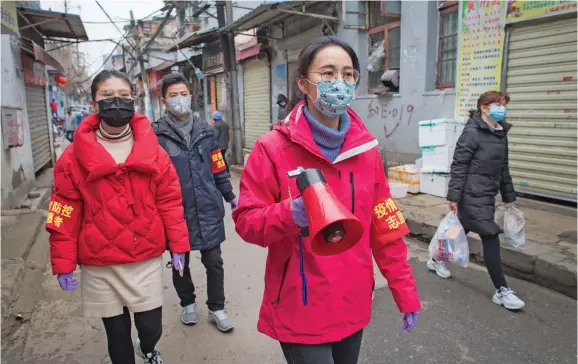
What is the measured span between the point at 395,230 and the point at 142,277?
1.43 m

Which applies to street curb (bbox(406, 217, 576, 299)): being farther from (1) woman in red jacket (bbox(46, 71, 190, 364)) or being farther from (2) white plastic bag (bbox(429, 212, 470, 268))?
(1) woman in red jacket (bbox(46, 71, 190, 364))

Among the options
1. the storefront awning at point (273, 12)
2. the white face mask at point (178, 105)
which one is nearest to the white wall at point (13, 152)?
the white face mask at point (178, 105)

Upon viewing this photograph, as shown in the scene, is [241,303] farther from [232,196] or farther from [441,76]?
[441,76]

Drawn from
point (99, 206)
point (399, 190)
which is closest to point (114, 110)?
point (99, 206)

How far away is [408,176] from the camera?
7.28 meters

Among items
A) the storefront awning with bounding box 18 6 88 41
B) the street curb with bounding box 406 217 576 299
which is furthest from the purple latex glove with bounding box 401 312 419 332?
the storefront awning with bounding box 18 6 88 41

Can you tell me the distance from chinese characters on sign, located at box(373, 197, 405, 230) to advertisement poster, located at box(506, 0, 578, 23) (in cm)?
527

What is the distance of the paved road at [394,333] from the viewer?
296cm

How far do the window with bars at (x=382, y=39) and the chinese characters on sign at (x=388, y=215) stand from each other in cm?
740

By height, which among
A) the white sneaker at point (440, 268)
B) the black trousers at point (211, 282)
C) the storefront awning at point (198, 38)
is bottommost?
the white sneaker at point (440, 268)

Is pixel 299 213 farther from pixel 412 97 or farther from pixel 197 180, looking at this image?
pixel 412 97

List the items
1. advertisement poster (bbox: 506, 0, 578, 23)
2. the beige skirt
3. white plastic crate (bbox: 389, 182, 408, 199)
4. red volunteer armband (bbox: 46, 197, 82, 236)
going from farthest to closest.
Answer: white plastic crate (bbox: 389, 182, 408, 199), advertisement poster (bbox: 506, 0, 578, 23), the beige skirt, red volunteer armband (bbox: 46, 197, 82, 236)

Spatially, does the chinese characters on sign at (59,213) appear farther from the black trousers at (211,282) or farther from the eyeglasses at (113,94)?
the black trousers at (211,282)

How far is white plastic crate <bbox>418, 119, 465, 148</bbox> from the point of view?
6.69 metres
